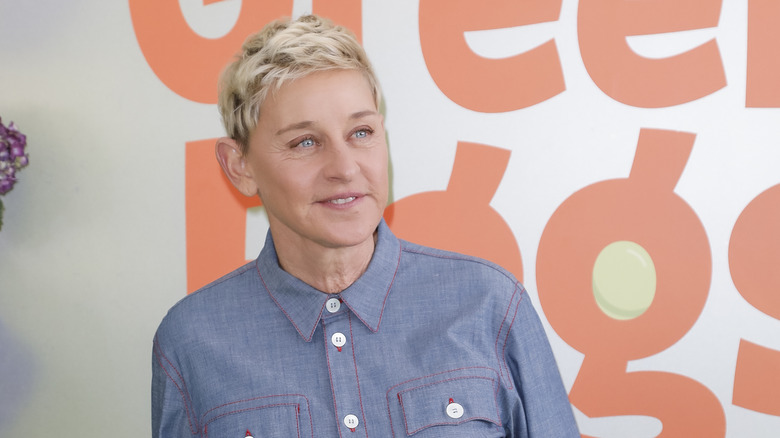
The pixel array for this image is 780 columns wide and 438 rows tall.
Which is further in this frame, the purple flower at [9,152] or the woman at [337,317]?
the purple flower at [9,152]

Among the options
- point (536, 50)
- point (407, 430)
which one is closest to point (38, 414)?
point (407, 430)

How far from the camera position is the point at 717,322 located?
4.69 ft

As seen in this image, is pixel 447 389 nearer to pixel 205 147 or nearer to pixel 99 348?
pixel 205 147

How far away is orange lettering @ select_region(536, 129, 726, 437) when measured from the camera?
57.0 inches

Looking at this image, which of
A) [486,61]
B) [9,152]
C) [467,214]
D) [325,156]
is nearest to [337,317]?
[325,156]

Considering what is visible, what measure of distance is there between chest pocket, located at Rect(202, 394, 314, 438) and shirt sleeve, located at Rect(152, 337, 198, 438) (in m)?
0.07

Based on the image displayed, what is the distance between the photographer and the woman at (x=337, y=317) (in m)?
1.05

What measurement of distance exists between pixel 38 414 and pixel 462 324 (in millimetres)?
1409

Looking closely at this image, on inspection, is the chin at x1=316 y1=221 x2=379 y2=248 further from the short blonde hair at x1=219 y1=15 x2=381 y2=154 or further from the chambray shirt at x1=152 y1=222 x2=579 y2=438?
the short blonde hair at x1=219 y1=15 x2=381 y2=154

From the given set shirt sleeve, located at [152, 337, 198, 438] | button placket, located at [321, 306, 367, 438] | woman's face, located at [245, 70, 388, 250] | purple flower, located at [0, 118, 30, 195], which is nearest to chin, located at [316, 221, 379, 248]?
woman's face, located at [245, 70, 388, 250]

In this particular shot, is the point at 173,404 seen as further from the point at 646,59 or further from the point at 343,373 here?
the point at 646,59

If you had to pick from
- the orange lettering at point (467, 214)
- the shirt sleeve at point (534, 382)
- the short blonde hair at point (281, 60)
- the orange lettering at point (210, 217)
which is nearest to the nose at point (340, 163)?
the short blonde hair at point (281, 60)

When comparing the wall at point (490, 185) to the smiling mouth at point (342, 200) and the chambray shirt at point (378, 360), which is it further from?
the smiling mouth at point (342, 200)

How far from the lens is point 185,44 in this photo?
183 centimetres
